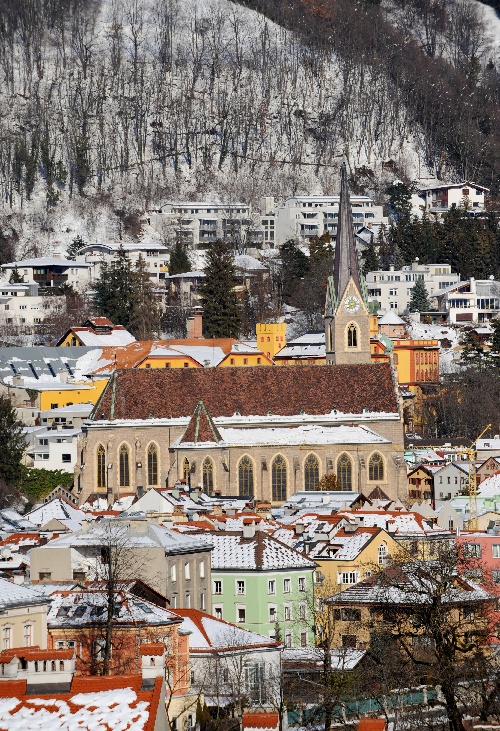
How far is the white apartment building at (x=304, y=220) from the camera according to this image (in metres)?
186

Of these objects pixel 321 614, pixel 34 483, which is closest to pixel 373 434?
pixel 34 483

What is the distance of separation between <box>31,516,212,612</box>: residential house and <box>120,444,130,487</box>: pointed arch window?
3490 centimetres

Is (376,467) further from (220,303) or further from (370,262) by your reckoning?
(370,262)

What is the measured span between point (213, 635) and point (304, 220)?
451ft

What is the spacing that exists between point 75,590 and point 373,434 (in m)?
52.9

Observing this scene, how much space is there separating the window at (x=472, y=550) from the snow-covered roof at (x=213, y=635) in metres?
16.4

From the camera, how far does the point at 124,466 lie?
329ft

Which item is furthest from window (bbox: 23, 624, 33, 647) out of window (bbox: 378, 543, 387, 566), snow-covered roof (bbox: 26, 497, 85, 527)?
snow-covered roof (bbox: 26, 497, 85, 527)

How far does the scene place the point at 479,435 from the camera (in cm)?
12188

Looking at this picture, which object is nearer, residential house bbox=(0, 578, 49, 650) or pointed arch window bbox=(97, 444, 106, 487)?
residential house bbox=(0, 578, 49, 650)

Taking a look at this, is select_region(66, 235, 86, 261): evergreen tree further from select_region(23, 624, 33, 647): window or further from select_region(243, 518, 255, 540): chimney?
select_region(23, 624, 33, 647): window

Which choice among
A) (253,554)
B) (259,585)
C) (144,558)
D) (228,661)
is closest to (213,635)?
(228,661)

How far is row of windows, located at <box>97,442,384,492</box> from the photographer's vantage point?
99.7 meters

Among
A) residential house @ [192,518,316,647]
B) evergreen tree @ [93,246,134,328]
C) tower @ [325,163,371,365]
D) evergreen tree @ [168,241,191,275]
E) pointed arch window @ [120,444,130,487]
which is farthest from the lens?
evergreen tree @ [168,241,191,275]
